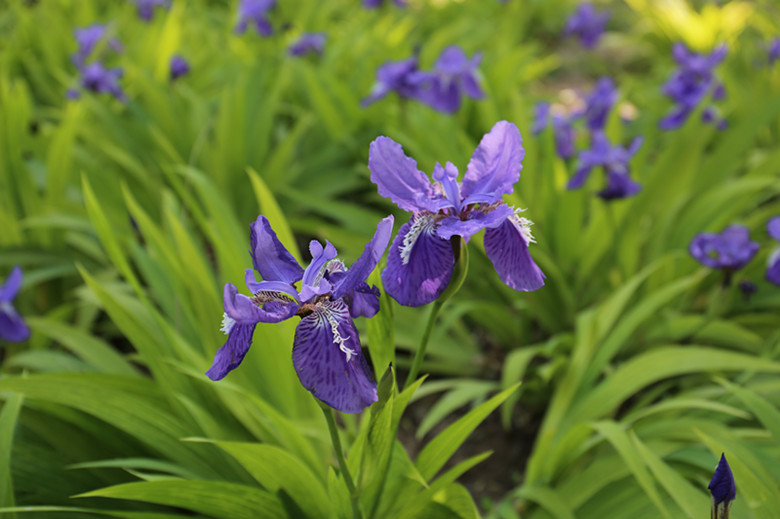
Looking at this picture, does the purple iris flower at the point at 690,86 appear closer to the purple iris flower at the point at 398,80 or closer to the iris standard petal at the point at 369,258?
the purple iris flower at the point at 398,80

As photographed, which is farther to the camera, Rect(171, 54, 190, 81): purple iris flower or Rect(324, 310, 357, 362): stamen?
Rect(171, 54, 190, 81): purple iris flower

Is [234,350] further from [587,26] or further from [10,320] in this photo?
[587,26]

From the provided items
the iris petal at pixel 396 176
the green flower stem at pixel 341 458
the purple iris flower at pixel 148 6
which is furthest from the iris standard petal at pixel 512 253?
the purple iris flower at pixel 148 6

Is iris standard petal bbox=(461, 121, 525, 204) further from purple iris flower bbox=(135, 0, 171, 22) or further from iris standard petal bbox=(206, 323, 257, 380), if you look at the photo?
purple iris flower bbox=(135, 0, 171, 22)

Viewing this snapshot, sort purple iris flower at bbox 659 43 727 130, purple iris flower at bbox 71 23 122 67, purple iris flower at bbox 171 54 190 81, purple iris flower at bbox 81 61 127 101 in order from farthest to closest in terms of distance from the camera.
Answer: purple iris flower at bbox 71 23 122 67 < purple iris flower at bbox 171 54 190 81 < purple iris flower at bbox 81 61 127 101 < purple iris flower at bbox 659 43 727 130

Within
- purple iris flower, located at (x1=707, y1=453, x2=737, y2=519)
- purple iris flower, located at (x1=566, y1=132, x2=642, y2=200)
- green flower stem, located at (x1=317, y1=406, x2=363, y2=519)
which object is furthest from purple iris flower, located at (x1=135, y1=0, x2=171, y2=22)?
purple iris flower, located at (x1=707, y1=453, x2=737, y2=519)

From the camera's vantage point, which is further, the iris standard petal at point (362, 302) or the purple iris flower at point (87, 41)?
the purple iris flower at point (87, 41)

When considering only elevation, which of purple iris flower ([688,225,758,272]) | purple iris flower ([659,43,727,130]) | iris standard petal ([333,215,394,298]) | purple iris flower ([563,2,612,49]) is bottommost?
iris standard petal ([333,215,394,298])

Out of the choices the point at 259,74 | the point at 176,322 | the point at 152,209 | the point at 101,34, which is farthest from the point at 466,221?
the point at 101,34
